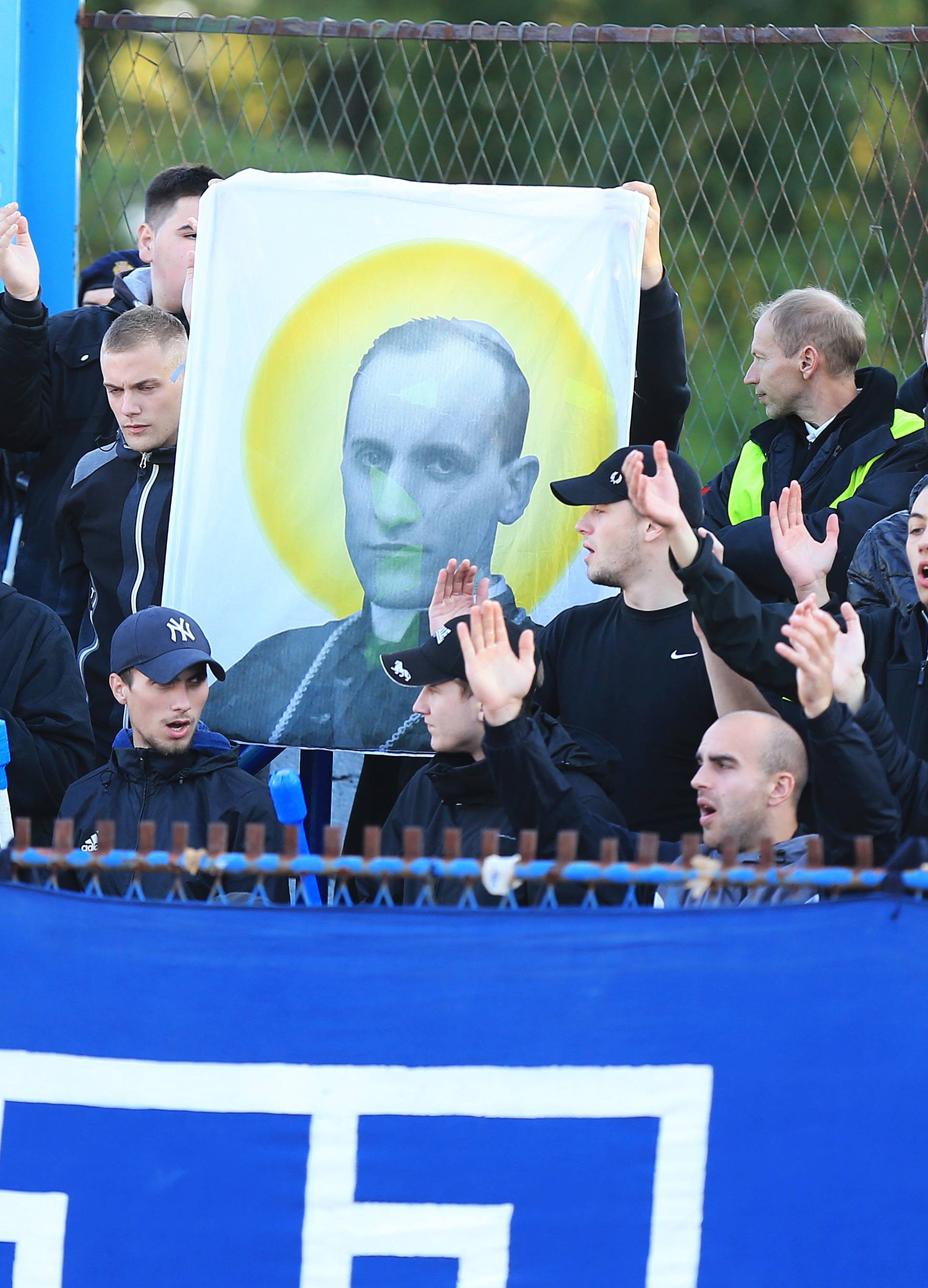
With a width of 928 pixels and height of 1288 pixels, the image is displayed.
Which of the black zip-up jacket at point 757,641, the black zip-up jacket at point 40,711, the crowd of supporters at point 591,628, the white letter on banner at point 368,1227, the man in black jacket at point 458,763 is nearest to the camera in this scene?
the white letter on banner at point 368,1227

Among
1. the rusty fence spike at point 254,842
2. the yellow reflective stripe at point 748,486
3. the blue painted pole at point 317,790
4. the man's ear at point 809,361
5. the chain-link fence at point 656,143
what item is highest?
the chain-link fence at point 656,143

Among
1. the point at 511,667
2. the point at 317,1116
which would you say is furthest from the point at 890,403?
the point at 317,1116

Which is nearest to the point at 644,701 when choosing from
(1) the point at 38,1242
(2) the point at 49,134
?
(1) the point at 38,1242

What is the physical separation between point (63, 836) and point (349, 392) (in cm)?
189

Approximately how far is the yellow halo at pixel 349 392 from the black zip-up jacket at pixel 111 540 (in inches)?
12.9

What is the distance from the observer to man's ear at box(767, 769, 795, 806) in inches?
127

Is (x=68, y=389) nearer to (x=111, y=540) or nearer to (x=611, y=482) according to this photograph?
(x=111, y=540)

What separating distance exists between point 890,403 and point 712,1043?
7.55 feet

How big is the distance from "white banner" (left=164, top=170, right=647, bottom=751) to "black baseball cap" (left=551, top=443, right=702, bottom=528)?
0.80 feet

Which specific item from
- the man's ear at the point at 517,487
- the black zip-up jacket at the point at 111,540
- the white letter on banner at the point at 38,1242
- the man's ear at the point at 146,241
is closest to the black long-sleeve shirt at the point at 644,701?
the man's ear at the point at 517,487

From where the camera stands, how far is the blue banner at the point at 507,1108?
8.23 ft

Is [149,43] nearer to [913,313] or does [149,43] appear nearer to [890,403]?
[913,313]

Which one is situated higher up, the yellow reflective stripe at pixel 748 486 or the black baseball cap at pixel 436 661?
the yellow reflective stripe at pixel 748 486

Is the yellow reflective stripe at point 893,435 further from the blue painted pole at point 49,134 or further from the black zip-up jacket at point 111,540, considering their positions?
the blue painted pole at point 49,134
